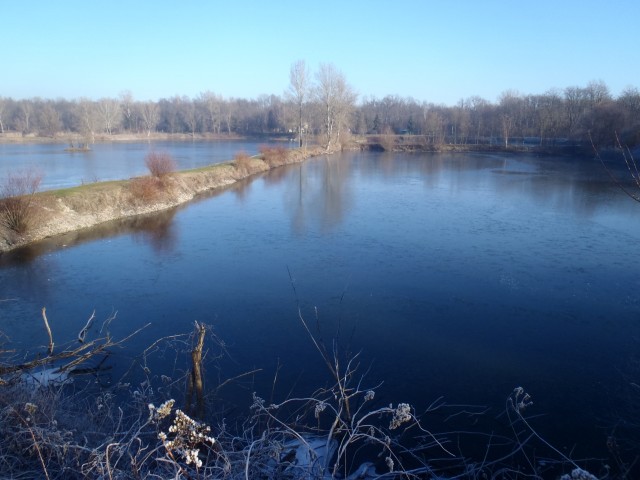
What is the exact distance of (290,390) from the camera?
5.79 metres

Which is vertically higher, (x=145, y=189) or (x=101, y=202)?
(x=145, y=189)

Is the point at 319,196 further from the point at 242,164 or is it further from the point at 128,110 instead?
the point at 128,110

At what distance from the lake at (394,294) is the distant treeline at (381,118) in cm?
2362

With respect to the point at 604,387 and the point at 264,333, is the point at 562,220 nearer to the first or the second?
the point at 604,387

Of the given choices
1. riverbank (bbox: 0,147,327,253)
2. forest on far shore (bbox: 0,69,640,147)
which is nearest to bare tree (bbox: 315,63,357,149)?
forest on far shore (bbox: 0,69,640,147)

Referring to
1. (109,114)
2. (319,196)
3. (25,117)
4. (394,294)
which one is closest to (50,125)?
(109,114)

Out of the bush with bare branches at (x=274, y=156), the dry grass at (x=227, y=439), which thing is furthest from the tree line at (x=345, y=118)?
the dry grass at (x=227, y=439)

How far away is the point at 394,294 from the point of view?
8719 mm

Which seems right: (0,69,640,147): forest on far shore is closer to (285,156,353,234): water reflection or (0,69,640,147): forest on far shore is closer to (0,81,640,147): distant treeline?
(0,81,640,147): distant treeline

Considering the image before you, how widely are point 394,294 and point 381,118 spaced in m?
67.7

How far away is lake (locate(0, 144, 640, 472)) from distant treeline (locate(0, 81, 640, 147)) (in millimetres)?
23623

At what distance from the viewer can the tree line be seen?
42906mm

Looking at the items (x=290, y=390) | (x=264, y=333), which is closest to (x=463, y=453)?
(x=290, y=390)

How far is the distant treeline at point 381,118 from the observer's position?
41.3m
